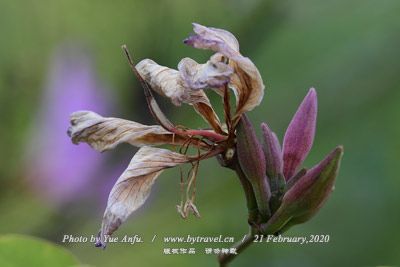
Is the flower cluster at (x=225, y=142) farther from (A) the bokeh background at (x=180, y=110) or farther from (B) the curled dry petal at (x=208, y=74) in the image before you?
(A) the bokeh background at (x=180, y=110)

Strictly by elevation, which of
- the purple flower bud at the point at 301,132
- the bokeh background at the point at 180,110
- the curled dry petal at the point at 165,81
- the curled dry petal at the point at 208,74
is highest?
the curled dry petal at the point at 208,74

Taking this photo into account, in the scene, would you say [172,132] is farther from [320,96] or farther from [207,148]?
[320,96]

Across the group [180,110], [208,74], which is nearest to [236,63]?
[208,74]

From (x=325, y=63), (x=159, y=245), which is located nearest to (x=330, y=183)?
(x=159, y=245)

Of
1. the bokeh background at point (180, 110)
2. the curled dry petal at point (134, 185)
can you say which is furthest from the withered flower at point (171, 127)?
the bokeh background at point (180, 110)

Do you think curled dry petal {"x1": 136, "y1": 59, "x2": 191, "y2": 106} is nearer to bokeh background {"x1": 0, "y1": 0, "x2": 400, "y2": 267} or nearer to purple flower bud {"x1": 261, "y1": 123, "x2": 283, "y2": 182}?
purple flower bud {"x1": 261, "y1": 123, "x2": 283, "y2": 182}

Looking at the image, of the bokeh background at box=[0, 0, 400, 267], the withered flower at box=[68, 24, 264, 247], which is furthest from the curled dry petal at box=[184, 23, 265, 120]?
the bokeh background at box=[0, 0, 400, 267]
